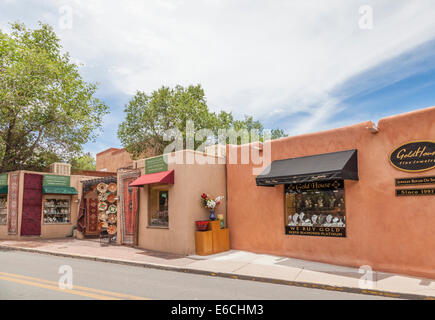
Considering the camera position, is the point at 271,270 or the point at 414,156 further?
the point at 271,270

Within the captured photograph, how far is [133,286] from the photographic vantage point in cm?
740

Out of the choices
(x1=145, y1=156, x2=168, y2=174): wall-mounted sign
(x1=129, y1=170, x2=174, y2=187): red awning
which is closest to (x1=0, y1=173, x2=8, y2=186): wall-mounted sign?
(x1=129, y1=170, x2=174, y2=187): red awning

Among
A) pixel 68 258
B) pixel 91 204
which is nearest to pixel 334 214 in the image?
pixel 68 258

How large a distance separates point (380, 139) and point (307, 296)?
16.3 ft

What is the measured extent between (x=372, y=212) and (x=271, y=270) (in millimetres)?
3250

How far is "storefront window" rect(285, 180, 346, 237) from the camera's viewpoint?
32.8 ft

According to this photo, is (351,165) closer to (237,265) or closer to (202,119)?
(237,265)

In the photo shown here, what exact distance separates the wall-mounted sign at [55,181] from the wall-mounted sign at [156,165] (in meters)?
8.64

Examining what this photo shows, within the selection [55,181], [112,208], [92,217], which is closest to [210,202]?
[112,208]

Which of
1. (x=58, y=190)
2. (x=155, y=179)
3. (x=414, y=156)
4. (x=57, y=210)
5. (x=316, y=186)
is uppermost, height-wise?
(x=414, y=156)

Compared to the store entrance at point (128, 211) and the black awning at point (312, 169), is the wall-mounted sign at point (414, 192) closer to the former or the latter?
the black awning at point (312, 169)

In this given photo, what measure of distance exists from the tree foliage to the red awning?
18958mm

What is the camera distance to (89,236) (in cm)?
1898

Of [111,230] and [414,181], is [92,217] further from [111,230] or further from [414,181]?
[414,181]
